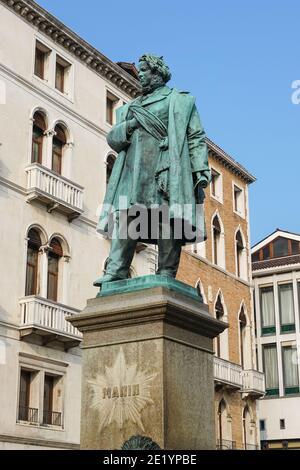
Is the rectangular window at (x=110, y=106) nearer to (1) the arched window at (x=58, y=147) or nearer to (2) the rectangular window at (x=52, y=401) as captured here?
(1) the arched window at (x=58, y=147)

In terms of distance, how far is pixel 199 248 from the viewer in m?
32.2

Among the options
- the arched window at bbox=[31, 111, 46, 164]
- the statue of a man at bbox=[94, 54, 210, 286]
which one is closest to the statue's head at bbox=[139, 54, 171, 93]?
the statue of a man at bbox=[94, 54, 210, 286]

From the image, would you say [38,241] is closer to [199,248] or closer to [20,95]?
[20,95]

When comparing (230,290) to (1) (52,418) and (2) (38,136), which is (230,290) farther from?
(1) (52,418)

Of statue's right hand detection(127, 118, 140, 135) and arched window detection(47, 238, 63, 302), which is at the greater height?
arched window detection(47, 238, 63, 302)

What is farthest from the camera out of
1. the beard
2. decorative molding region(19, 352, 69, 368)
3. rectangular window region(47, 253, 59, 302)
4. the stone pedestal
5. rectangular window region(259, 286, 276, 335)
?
rectangular window region(259, 286, 276, 335)

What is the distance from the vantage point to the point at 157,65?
8875 millimetres

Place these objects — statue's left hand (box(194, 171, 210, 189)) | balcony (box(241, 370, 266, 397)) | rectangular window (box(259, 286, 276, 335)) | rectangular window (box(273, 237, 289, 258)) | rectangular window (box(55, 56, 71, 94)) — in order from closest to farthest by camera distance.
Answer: statue's left hand (box(194, 171, 210, 189)), rectangular window (box(55, 56, 71, 94)), balcony (box(241, 370, 266, 397)), rectangular window (box(259, 286, 276, 335)), rectangular window (box(273, 237, 289, 258))

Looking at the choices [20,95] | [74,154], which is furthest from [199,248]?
[20,95]

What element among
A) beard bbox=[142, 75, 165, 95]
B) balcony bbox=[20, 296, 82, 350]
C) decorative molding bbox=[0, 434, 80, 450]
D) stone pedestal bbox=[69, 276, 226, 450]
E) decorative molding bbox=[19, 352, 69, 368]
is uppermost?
balcony bbox=[20, 296, 82, 350]

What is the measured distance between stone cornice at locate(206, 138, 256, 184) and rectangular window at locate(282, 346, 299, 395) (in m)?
9.02

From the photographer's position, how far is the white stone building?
72.0ft

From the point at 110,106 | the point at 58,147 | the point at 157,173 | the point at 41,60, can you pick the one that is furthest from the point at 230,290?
the point at 157,173

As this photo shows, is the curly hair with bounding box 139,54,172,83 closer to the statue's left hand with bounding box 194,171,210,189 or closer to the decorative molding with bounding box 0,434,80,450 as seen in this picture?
the statue's left hand with bounding box 194,171,210,189
